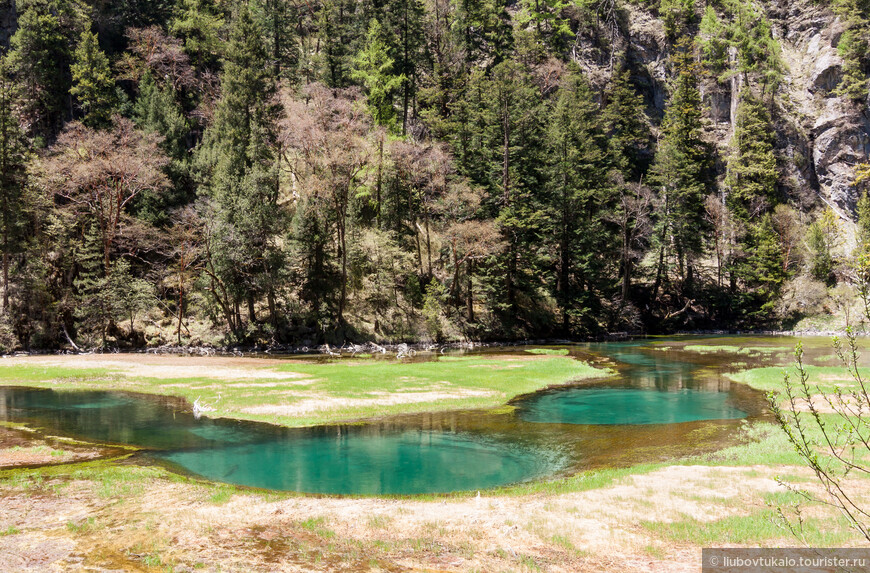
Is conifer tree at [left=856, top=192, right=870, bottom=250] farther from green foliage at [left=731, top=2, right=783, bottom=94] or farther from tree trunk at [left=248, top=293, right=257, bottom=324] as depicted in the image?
tree trunk at [left=248, top=293, right=257, bottom=324]

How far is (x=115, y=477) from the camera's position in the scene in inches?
582

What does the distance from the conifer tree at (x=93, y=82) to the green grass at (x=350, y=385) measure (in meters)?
36.3

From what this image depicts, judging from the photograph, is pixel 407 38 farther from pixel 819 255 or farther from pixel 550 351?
pixel 819 255

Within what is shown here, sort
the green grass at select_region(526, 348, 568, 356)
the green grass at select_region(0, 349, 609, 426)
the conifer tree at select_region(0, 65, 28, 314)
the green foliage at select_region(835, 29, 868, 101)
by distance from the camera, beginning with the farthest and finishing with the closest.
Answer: the green foliage at select_region(835, 29, 868, 101)
the green grass at select_region(526, 348, 568, 356)
the conifer tree at select_region(0, 65, 28, 314)
the green grass at select_region(0, 349, 609, 426)

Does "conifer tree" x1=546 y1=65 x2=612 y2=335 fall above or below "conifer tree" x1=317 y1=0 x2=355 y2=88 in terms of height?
below

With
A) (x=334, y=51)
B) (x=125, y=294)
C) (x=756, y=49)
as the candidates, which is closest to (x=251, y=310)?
(x=125, y=294)

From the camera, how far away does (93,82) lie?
62.6 meters

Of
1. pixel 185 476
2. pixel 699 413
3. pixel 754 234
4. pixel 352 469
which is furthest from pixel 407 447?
pixel 754 234

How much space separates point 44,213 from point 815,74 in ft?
355

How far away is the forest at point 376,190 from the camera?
50.6 metres

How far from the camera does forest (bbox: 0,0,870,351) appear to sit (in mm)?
50594

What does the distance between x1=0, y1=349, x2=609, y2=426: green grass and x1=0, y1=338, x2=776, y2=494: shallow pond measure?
4.03ft

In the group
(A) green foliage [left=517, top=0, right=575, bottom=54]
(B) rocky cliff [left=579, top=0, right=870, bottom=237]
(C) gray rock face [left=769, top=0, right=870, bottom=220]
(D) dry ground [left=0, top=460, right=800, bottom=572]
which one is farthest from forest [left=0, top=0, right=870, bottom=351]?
(D) dry ground [left=0, top=460, right=800, bottom=572]

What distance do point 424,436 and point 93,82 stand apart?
65260 millimetres
